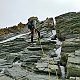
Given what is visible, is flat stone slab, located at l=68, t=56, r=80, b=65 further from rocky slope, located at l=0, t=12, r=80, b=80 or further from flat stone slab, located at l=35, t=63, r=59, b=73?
flat stone slab, located at l=35, t=63, r=59, b=73

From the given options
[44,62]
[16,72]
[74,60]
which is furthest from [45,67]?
[74,60]

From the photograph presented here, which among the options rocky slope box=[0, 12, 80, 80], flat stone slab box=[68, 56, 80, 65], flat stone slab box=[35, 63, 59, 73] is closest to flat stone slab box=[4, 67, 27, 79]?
rocky slope box=[0, 12, 80, 80]

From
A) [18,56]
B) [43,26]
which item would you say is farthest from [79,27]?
[43,26]

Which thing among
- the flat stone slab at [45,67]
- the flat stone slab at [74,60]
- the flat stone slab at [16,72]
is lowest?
the flat stone slab at [16,72]

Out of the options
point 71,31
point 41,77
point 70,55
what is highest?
point 71,31

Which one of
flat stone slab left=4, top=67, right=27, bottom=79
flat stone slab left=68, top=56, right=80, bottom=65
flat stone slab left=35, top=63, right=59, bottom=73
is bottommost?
flat stone slab left=4, top=67, right=27, bottom=79

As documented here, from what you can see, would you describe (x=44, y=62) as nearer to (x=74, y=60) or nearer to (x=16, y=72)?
(x=16, y=72)

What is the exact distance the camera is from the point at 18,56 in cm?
1856

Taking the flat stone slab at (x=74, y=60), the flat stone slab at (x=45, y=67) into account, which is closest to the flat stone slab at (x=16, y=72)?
the flat stone slab at (x=45, y=67)

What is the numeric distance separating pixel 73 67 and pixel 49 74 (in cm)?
158

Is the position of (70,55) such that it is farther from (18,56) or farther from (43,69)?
(18,56)

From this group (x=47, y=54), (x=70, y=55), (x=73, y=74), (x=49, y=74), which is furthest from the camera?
(x=47, y=54)

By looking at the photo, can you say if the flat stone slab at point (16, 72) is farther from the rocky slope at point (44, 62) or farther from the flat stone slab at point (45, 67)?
the flat stone slab at point (45, 67)

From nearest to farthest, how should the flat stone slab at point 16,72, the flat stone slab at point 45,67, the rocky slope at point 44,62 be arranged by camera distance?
the rocky slope at point 44,62
the flat stone slab at point 16,72
the flat stone slab at point 45,67
